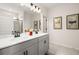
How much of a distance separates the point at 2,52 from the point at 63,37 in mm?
1566

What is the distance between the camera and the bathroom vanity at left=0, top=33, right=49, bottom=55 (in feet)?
3.77

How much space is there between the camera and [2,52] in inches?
42.0

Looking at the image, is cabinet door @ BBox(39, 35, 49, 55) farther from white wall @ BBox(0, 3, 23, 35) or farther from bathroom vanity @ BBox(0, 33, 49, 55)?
white wall @ BBox(0, 3, 23, 35)

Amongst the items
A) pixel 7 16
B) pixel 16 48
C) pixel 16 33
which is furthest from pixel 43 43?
pixel 7 16

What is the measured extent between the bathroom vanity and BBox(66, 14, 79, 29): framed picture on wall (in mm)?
731

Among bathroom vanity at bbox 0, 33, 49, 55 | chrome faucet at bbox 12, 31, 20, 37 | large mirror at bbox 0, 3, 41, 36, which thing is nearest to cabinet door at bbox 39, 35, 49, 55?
bathroom vanity at bbox 0, 33, 49, 55

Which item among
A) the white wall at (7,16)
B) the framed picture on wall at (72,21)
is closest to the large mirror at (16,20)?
the white wall at (7,16)

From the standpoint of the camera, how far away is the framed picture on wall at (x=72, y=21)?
2303 millimetres

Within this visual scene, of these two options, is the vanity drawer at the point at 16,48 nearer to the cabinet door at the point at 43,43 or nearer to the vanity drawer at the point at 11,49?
the vanity drawer at the point at 11,49

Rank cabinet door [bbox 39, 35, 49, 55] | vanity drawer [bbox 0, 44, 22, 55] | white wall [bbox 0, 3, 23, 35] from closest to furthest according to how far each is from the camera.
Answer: vanity drawer [bbox 0, 44, 22, 55], white wall [bbox 0, 3, 23, 35], cabinet door [bbox 39, 35, 49, 55]

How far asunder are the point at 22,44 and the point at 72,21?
1595 mm

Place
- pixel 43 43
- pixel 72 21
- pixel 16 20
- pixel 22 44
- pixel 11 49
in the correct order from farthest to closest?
pixel 72 21
pixel 43 43
pixel 16 20
pixel 22 44
pixel 11 49

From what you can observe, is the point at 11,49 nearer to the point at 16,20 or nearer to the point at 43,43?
the point at 16,20

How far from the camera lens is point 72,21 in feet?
7.86
